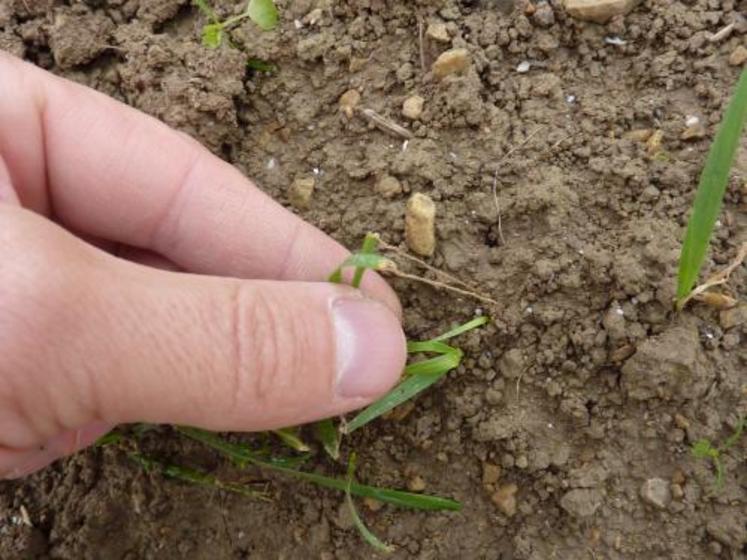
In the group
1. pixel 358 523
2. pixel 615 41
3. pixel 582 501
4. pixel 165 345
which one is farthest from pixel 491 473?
pixel 615 41

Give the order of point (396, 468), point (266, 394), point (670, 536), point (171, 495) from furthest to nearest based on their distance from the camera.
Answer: point (171, 495) → point (396, 468) → point (670, 536) → point (266, 394)

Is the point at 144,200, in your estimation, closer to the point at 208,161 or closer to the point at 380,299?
the point at 208,161

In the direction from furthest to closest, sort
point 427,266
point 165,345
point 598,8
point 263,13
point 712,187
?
point 263,13, point 598,8, point 427,266, point 712,187, point 165,345

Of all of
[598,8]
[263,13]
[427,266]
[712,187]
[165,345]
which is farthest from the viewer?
[263,13]

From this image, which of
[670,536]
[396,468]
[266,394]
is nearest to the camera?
[266,394]

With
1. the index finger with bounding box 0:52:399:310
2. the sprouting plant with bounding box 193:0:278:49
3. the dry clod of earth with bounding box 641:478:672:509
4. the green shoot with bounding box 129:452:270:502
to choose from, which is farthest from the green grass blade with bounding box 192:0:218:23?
the dry clod of earth with bounding box 641:478:672:509

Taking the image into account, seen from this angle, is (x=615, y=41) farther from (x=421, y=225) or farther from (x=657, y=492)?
(x=657, y=492)

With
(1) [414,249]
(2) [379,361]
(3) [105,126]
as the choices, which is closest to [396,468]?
(2) [379,361]

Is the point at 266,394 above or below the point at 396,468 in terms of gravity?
above
